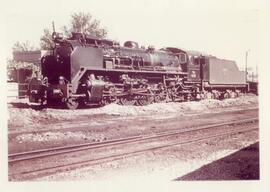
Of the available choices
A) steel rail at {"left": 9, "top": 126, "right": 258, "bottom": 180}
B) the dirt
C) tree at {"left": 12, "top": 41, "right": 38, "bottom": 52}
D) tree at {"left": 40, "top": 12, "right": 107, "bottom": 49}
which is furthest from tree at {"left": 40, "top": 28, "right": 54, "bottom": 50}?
steel rail at {"left": 9, "top": 126, "right": 258, "bottom": 180}

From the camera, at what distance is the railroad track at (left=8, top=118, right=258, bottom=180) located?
113 inches

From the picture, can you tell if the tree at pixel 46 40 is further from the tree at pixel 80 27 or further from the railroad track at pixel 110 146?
the railroad track at pixel 110 146

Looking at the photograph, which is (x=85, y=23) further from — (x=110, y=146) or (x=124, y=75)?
(x=124, y=75)

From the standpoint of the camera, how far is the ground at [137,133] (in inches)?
119

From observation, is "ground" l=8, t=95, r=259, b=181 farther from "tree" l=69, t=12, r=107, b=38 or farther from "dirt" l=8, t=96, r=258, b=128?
"tree" l=69, t=12, r=107, b=38

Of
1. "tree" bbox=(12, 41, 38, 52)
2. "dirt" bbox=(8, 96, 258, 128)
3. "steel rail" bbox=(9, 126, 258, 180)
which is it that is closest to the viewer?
"steel rail" bbox=(9, 126, 258, 180)

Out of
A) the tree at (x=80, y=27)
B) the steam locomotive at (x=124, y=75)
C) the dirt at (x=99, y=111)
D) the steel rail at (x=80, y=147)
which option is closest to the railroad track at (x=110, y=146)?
the steel rail at (x=80, y=147)

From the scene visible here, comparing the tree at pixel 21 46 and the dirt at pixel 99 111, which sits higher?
the tree at pixel 21 46

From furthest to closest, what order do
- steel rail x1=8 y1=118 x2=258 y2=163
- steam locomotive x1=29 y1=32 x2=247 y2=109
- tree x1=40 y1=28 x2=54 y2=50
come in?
1. steam locomotive x1=29 y1=32 x2=247 y2=109
2. tree x1=40 y1=28 x2=54 y2=50
3. steel rail x1=8 y1=118 x2=258 y2=163

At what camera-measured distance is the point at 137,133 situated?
11.6ft

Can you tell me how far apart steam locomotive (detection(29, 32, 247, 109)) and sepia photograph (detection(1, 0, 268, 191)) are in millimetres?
16

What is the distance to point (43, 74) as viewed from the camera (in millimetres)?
4488

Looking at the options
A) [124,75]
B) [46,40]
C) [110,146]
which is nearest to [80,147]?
[110,146]

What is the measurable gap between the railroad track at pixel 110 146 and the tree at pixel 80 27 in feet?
3.17
